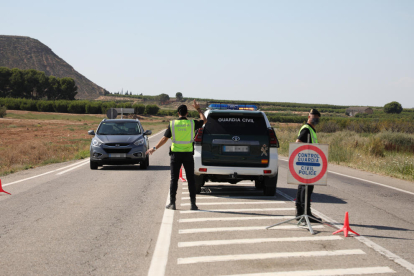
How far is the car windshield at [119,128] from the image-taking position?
17641 millimetres

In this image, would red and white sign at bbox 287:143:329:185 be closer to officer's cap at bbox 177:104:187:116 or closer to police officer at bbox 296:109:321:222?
police officer at bbox 296:109:321:222

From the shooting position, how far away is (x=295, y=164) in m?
7.71

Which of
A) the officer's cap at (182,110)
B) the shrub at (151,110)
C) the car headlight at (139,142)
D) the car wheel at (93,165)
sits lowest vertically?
the shrub at (151,110)

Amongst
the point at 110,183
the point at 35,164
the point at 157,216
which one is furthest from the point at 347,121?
the point at 157,216

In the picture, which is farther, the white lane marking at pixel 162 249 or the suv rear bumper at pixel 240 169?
the suv rear bumper at pixel 240 169

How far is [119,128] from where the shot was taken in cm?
1809

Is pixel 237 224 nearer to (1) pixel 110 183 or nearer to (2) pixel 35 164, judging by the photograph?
(1) pixel 110 183

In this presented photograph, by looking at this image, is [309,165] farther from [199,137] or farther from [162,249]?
[199,137]

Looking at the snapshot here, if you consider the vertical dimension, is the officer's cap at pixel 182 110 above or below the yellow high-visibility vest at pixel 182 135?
above

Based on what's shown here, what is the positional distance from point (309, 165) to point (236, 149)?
269 cm

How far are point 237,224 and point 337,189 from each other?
5942 millimetres

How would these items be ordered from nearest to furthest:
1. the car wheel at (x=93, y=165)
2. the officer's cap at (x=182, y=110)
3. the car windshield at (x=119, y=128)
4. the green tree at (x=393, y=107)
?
the officer's cap at (x=182, y=110) < the car wheel at (x=93, y=165) < the car windshield at (x=119, y=128) < the green tree at (x=393, y=107)

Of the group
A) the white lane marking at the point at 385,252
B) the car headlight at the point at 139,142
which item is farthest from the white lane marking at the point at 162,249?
the car headlight at the point at 139,142

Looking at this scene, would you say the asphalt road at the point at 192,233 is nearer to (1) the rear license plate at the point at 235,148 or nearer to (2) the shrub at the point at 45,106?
(1) the rear license plate at the point at 235,148
